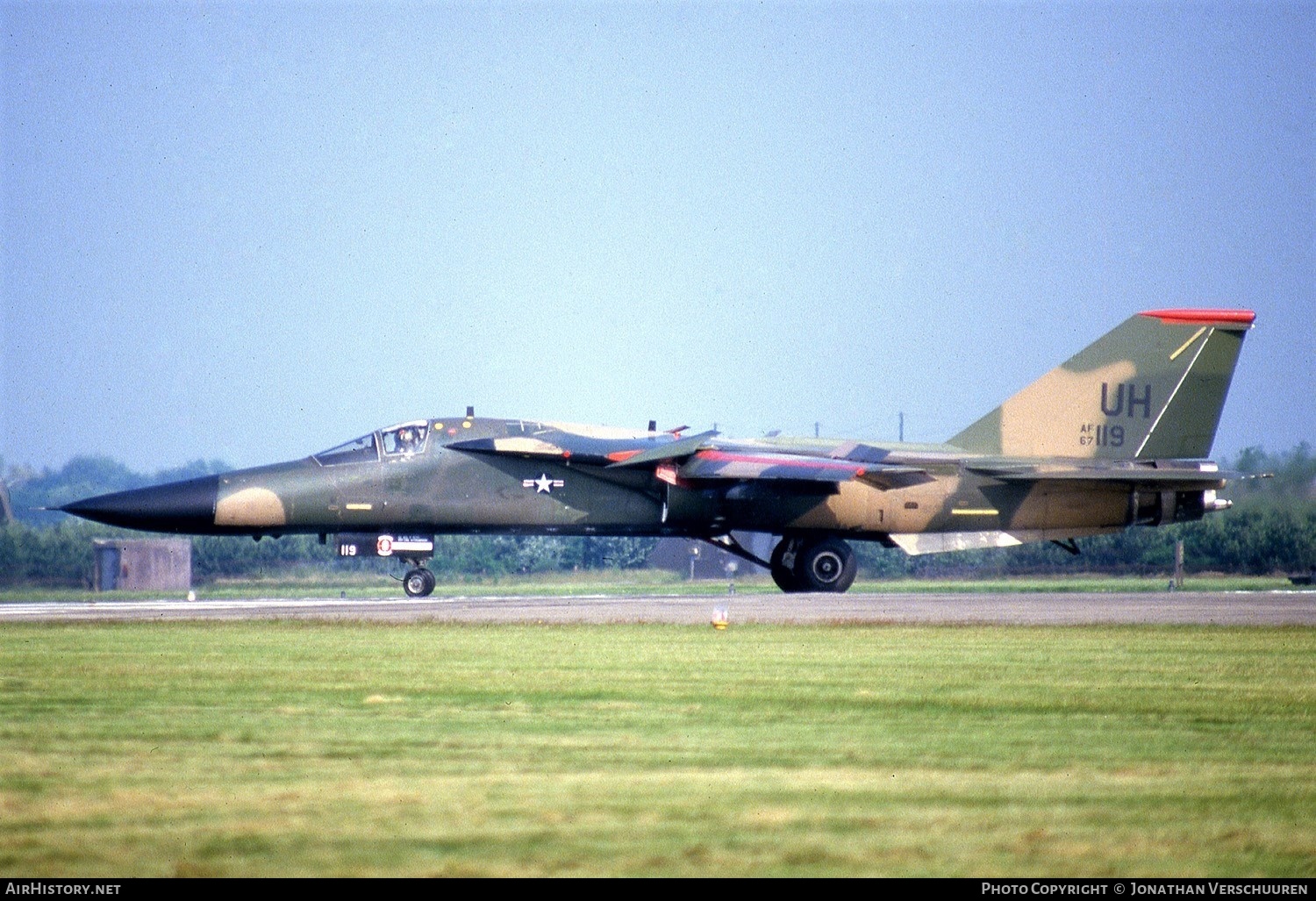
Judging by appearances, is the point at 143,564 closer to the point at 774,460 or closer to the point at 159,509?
the point at 159,509

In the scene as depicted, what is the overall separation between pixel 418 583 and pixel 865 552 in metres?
18.5

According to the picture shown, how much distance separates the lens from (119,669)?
11258mm

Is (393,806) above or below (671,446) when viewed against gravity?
below

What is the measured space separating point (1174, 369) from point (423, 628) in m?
15.4

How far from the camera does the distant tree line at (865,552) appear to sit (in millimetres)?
30766

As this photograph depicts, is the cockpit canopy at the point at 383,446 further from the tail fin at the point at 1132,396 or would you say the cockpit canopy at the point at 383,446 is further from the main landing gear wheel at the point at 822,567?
the tail fin at the point at 1132,396

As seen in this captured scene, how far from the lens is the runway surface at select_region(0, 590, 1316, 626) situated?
686 inches

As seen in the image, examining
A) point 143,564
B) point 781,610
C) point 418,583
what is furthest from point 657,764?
point 143,564

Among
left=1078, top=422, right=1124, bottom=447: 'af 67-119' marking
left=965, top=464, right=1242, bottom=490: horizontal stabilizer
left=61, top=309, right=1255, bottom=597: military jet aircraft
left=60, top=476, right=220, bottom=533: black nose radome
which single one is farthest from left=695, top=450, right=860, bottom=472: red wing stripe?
left=60, top=476, right=220, bottom=533: black nose radome

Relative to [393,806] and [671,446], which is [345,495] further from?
[393,806]

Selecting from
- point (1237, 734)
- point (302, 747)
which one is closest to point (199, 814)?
point (302, 747)
